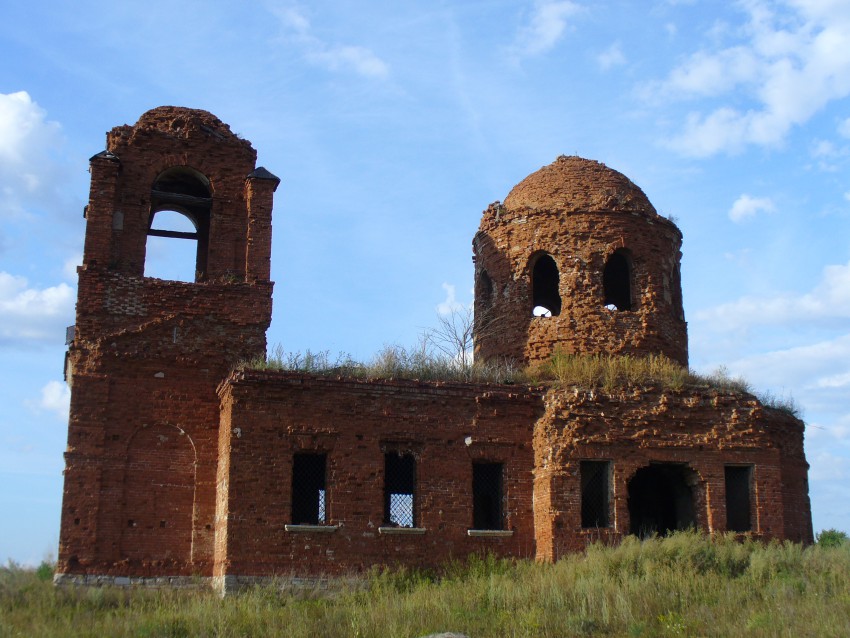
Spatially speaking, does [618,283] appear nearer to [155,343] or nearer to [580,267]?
[580,267]

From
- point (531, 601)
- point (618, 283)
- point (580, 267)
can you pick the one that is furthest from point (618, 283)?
point (531, 601)

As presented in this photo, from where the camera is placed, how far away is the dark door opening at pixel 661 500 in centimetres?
1909

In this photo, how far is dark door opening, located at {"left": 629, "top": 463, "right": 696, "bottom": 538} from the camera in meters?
19.1

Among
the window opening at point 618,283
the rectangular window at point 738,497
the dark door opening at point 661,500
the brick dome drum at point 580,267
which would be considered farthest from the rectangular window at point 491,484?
the window opening at point 618,283

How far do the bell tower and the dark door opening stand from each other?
797cm

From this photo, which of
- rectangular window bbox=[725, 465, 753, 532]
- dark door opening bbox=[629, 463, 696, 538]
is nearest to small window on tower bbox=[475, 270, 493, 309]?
dark door opening bbox=[629, 463, 696, 538]

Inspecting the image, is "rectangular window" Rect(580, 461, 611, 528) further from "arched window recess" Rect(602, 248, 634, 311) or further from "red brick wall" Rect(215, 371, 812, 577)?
"arched window recess" Rect(602, 248, 634, 311)

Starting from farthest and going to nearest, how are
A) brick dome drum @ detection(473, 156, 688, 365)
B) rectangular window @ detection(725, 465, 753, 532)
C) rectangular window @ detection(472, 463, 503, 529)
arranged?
brick dome drum @ detection(473, 156, 688, 365), rectangular window @ detection(472, 463, 503, 529), rectangular window @ detection(725, 465, 753, 532)

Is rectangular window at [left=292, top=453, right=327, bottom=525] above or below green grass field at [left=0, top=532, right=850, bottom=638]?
above

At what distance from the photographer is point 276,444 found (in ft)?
57.8

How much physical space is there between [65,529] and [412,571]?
5787 mm

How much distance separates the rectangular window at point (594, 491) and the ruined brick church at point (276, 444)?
0.04 meters

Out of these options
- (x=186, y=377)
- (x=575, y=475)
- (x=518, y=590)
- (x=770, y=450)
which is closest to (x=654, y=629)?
(x=518, y=590)

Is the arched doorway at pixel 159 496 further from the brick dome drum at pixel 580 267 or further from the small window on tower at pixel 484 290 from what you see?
the small window on tower at pixel 484 290
